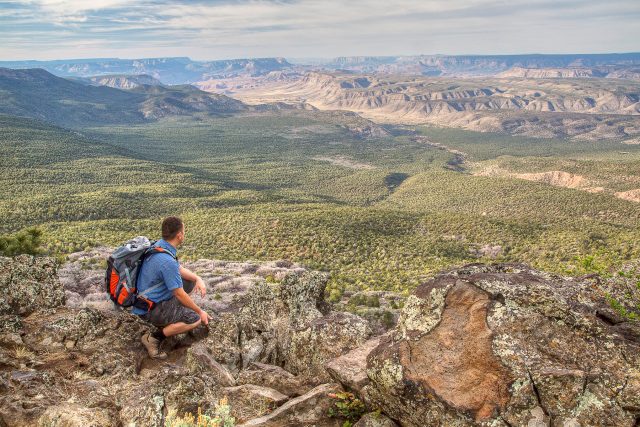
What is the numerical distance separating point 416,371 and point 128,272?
6.83m

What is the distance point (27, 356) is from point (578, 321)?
10821mm

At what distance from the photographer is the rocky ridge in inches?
258

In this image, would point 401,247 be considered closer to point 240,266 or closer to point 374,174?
point 240,266

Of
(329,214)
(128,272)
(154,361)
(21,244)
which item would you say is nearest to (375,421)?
(154,361)

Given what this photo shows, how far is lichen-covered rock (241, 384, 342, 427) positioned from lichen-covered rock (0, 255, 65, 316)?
25.2 feet

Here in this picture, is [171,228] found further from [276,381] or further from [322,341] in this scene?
[322,341]

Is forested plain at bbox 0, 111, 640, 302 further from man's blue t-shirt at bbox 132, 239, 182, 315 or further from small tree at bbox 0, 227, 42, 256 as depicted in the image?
small tree at bbox 0, 227, 42, 256

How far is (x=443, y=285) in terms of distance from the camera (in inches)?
313

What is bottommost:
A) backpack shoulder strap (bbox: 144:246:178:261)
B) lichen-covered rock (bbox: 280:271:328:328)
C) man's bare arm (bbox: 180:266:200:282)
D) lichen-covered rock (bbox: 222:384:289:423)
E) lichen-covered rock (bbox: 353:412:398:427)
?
lichen-covered rock (bbox: 280:271:328:328)

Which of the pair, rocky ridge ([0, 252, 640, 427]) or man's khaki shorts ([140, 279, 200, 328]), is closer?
rocky ridge ([0, 252, 640, 427])

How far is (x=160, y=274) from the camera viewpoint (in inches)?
395

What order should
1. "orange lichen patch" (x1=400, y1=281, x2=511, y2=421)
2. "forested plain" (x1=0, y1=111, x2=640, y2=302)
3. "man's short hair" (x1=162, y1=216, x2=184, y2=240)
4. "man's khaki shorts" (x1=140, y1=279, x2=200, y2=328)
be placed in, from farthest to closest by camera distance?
"forested plain" (x1=0, y1=111, x2=640, y2=302) < "man's khaki shorts" (x1=140, y1=279, x2=200, y2=328) < "man's short hair" (x1=162, y1=216, x2=184, y2=240) < "orange lichen patch" (x1=400, y1=281, x2=511, y2=421)

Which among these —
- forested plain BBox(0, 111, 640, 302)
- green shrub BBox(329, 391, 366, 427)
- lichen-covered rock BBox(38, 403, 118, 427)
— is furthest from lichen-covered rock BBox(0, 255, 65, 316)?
forested plain BBox(0, 111, 640, 302)

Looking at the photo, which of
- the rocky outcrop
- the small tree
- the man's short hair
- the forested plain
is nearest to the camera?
the rocky outcrop
